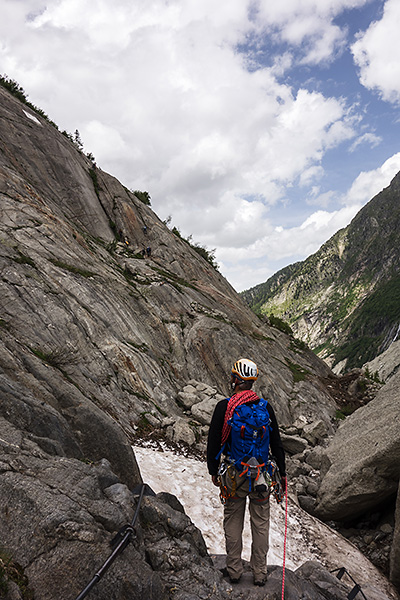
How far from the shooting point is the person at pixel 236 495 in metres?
5.73

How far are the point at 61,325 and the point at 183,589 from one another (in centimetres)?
1206

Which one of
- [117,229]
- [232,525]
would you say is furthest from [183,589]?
[117,229]

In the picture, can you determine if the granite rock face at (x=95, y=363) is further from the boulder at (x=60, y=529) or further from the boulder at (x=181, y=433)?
the boulder at (x=181, y=433)

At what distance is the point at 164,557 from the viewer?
16.7ft

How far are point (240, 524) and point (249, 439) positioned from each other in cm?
164

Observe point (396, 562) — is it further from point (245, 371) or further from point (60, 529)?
point (60, 529)

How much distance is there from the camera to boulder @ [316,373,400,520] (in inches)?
386

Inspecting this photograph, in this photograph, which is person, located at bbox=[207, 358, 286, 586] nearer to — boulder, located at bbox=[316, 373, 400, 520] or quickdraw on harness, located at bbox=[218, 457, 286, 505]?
quickdraw on harness, located at bbox=[218, 457, 286, 505]

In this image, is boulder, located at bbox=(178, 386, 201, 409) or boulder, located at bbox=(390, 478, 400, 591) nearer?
boulder, located at bbox=(390, 478, 400, 591)

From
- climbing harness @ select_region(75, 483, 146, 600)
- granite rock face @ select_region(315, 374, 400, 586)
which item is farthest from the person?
granite rock face @ select_region(315, 374, 400, 586)

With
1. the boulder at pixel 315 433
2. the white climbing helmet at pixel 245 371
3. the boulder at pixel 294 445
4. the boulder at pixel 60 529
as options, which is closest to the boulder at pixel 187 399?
the boulder at pixel 294 445

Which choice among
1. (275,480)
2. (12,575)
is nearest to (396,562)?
(275,480)

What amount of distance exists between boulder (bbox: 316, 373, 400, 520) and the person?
5.55 meters

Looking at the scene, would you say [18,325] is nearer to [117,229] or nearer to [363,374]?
[117,229]
